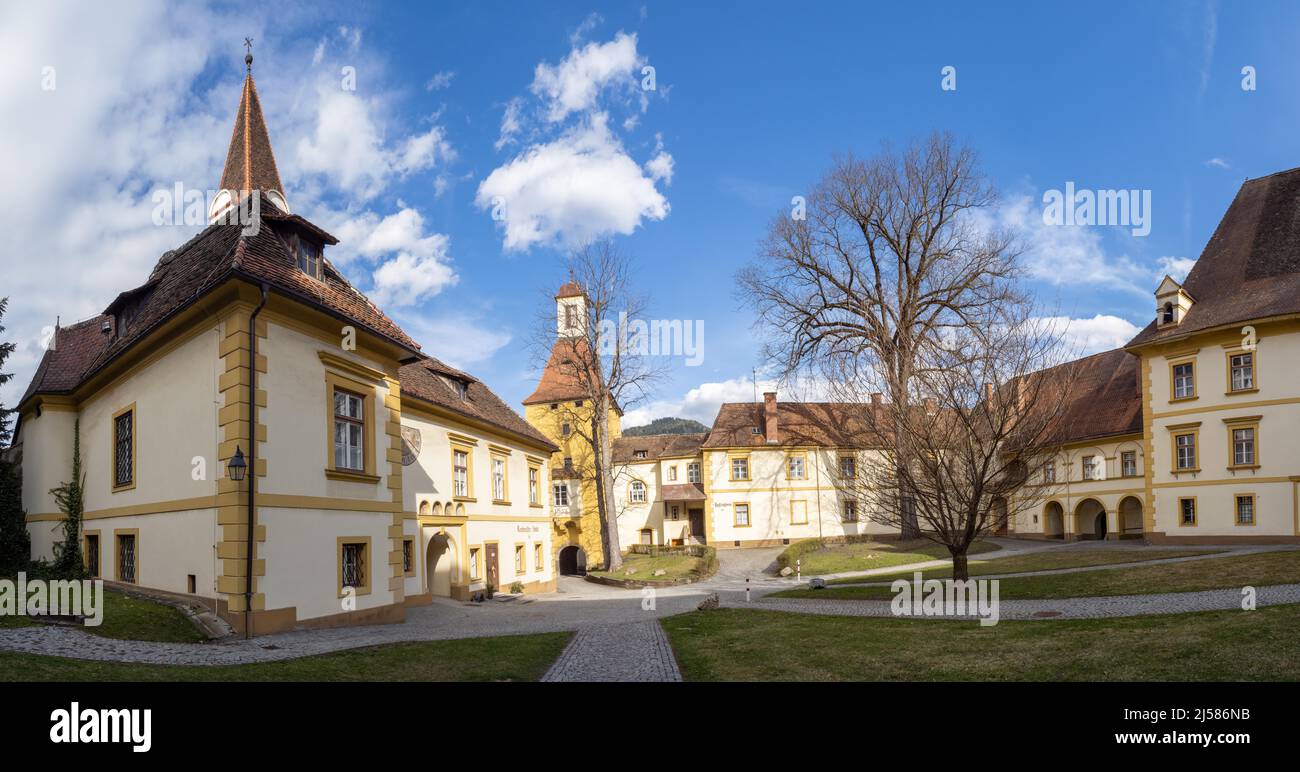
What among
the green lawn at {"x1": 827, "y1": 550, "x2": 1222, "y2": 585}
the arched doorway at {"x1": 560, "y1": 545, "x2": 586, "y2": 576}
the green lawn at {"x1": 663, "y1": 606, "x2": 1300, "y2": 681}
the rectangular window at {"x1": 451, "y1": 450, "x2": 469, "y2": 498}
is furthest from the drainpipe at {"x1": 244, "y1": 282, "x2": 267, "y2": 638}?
the arched doorway at {"x1": 560, "y1": 545, "x2": 586, "y2": 576}

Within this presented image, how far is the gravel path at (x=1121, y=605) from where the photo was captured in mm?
14164

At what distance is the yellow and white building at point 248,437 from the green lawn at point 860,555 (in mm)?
19411

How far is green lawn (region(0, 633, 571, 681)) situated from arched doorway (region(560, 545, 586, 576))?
1540 inches

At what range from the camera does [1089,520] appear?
4341 cm

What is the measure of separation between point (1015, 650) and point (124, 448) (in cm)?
1853

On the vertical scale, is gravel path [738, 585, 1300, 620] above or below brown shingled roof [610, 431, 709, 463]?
below

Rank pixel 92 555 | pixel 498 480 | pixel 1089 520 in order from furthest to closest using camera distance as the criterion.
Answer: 1. pixel 1089 520
2. pixel 498 480
3. pixel 92 555

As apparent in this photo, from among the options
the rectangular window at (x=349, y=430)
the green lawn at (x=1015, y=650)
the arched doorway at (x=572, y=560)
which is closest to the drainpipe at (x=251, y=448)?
the rectangular window at (x=349, y=430)

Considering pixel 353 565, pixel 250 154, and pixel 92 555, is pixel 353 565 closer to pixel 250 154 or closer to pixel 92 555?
pixel 92 555

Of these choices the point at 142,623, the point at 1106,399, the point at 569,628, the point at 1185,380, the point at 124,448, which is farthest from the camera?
the point at 1106,399

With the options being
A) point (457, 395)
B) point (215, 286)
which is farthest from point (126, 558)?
point (457, 395)

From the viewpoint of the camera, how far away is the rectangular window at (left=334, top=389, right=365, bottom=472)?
16.0 meters

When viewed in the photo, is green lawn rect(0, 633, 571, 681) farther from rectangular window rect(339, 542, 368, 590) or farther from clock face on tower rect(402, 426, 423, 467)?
clock face on tower rect(402, 426, 423, 467)
